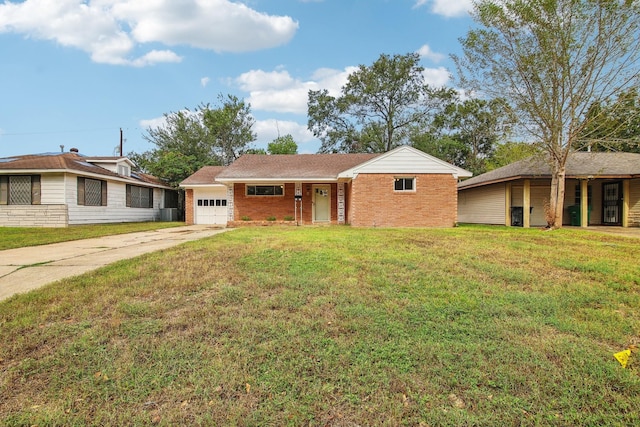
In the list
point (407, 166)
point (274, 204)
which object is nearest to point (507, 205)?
point (407, 166)

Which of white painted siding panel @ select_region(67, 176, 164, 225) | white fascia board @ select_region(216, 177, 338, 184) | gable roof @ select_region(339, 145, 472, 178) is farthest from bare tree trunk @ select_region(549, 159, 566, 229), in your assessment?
white painted siding panel @ select_region(67, 176, 164, 225)

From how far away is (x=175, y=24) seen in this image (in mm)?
12102

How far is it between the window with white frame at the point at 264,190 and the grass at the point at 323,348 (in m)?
12.6

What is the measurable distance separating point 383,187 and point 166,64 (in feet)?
44.8

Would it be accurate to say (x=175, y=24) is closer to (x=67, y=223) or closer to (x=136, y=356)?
(x=67, y=223)

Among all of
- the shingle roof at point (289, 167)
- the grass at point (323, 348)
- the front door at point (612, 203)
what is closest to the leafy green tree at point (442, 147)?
the shingle roof at point (289, 167)

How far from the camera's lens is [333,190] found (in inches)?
683

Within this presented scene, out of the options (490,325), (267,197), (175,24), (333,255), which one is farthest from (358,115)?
(490,325)

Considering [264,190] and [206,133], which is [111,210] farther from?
[206,133]

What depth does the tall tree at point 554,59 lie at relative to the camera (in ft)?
37.4

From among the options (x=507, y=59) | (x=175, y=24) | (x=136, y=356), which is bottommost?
(x=136, y=356)

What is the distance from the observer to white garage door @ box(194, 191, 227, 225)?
19.7 meters

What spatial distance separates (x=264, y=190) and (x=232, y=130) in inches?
715

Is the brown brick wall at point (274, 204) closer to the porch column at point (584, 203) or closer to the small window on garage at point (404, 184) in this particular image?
the small window on garage at point (404, 184)
